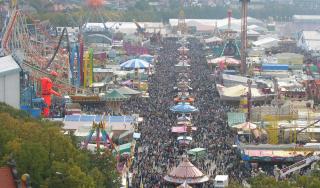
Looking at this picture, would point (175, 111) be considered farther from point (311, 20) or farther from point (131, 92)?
point (311, 20)

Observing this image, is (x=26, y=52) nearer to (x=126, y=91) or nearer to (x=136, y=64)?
(x=126, y=91)

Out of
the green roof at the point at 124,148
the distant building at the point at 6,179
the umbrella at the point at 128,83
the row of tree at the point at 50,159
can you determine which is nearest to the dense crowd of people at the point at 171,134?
the green roof at the point at 124,148

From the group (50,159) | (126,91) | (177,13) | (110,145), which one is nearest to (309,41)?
(177,13)

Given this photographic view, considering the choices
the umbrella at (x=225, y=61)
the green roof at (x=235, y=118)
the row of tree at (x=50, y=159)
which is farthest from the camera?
the umbrella at (x=225, y=61)

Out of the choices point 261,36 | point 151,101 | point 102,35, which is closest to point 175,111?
point 151,101

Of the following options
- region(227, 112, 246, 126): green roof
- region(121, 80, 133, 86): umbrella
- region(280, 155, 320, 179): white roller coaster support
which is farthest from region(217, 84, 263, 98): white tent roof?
region(280, 155, 320, 179): white roller coaster support

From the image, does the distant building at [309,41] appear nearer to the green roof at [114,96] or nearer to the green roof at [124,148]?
the green roof at [114,96]

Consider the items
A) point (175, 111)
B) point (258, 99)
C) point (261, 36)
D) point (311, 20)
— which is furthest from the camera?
point (311, 20)

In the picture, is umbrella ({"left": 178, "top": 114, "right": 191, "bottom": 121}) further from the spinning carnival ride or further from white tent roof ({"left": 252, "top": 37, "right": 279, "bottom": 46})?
white tent roof ({"left": 252, "top": 37, "right": 279, "bottom": 46})
